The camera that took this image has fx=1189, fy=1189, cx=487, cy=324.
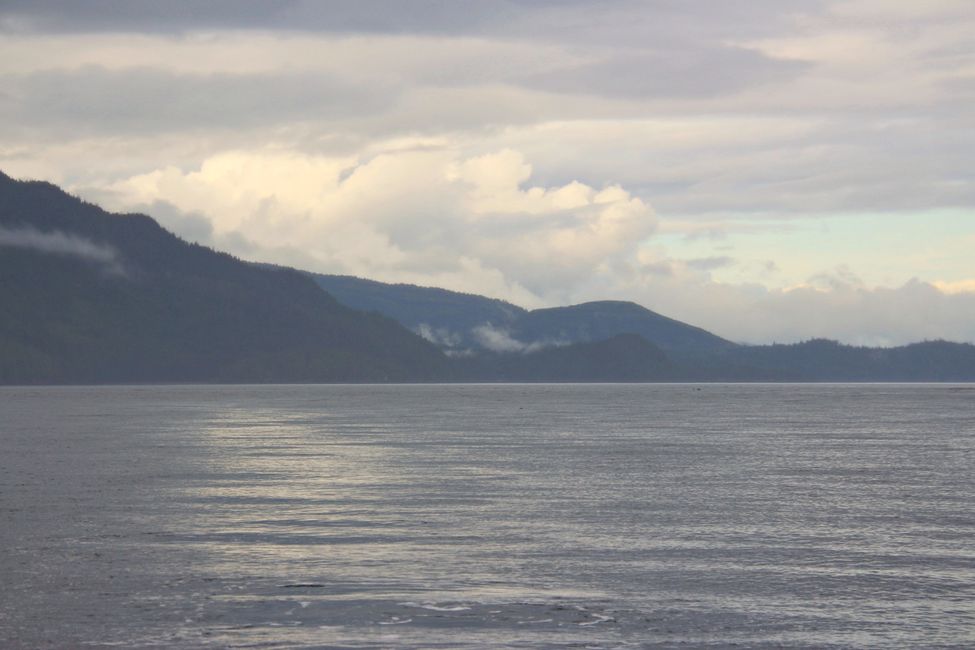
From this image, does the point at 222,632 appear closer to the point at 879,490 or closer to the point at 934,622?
the point at 934,622

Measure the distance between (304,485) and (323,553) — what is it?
1036 inches

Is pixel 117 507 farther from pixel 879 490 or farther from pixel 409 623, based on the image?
pixel 879 490

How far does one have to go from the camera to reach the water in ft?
102

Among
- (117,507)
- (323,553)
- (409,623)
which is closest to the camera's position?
(409,623)

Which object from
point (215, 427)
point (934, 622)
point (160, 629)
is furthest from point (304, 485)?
point (215, 427)

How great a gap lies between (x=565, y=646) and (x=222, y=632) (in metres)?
8.76

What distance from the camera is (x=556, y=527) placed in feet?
165

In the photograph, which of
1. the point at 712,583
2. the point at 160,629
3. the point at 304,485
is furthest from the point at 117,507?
the point at 712,583

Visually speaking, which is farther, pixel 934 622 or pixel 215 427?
pixel 215 427

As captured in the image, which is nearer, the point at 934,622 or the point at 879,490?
the point at 934,622

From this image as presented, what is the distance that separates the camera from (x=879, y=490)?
67562 mm

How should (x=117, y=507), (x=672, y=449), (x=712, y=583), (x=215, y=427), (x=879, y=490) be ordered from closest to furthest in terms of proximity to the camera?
1. (x=712, y=583)
2. (x=117, y=507)
3. (x=879, y=490)
4. (x=672, y=449)
5. (x=215, y=427)

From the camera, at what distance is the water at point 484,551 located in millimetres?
31094

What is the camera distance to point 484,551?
43.0m
